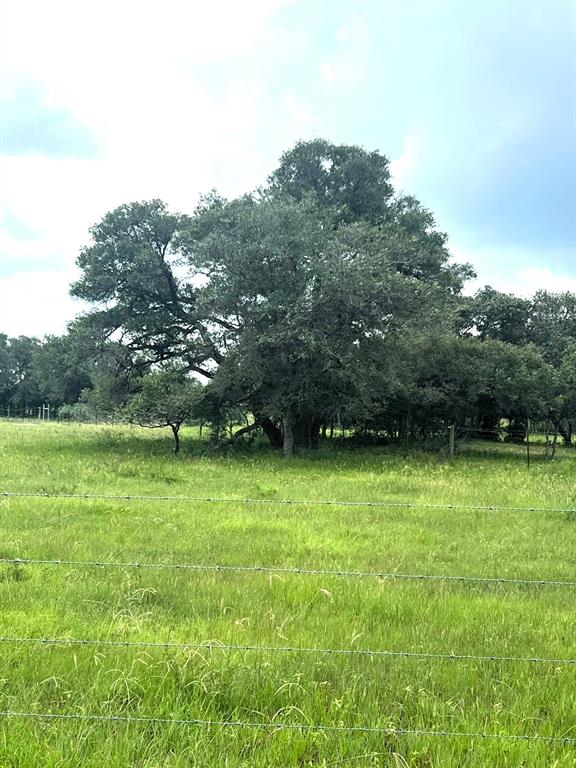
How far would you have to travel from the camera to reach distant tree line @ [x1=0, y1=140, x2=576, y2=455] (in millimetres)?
18734

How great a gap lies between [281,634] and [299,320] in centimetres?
1465

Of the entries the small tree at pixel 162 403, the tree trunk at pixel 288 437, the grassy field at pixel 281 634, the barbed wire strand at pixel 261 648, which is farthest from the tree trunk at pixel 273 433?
the barbed wire strand at pixel 261 648

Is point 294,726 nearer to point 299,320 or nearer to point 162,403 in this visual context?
point 299,320

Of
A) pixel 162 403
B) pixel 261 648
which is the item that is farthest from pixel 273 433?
pixel 261 648

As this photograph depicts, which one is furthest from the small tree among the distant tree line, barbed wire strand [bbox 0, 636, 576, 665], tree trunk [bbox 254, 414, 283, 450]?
barbed wire strand [bbox 0, 636, 576, 665]

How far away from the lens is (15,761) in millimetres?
2779

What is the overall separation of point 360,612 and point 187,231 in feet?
61.1

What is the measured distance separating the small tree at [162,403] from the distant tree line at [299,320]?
0.54ft

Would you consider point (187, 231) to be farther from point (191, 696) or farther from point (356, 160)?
point (191, 696)

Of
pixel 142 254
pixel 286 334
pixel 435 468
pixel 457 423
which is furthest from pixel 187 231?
pixel 457 423

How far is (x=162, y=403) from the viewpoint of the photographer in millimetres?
19453

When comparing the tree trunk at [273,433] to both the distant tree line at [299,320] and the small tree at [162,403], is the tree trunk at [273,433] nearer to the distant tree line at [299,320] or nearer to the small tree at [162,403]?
the distant tree line at [299,320]

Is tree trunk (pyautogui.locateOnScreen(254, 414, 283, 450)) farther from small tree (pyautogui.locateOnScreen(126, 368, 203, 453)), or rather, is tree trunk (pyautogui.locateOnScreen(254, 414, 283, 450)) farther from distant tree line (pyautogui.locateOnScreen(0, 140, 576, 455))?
small tree (pyautogui.locateOnScreen(126, 368, 203, 453))

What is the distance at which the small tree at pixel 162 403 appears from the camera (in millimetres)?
19453
